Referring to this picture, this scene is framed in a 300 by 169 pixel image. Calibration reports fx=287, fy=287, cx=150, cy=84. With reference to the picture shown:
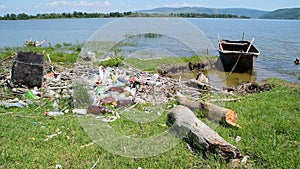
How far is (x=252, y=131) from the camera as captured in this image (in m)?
4.41

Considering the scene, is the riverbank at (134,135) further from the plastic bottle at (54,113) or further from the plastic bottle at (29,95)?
the plastic bottle at (29,95)

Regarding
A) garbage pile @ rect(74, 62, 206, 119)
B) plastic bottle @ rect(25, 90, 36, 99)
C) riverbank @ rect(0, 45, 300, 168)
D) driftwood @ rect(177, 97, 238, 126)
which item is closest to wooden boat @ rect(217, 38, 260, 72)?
garbage pile @ rect(74, 62, 206, 119)

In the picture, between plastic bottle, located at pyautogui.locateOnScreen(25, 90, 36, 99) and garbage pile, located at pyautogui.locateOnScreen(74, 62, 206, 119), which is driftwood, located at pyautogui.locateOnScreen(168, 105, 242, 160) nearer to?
garbage pile, located at pyautogui.locateOnScreen(74, 62, 206, 119)

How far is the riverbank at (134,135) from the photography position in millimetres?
3568

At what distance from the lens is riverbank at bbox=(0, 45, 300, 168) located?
11.7ft

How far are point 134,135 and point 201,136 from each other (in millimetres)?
1103

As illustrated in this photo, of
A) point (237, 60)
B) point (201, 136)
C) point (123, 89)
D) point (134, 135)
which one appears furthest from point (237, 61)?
point (201, 136)

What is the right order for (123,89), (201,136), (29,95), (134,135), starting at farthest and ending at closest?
1. (123,89)
2. (29,95)
3. (134,135)
4. (201,136)

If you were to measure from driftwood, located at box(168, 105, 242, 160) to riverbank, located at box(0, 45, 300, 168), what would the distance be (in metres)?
0.11

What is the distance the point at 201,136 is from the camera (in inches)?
152

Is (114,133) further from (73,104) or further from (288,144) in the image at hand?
(288,144)

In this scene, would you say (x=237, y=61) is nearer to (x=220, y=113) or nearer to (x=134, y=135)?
(x=220, y=113)

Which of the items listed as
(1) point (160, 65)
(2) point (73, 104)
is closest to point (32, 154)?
(2) point (73, 104)

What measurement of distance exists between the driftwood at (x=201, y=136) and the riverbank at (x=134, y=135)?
0.35 feet
